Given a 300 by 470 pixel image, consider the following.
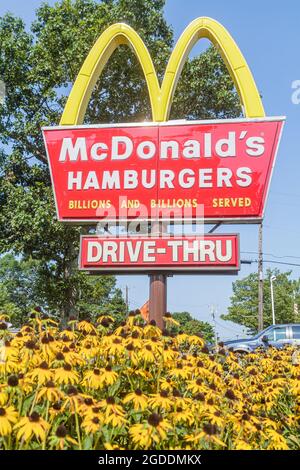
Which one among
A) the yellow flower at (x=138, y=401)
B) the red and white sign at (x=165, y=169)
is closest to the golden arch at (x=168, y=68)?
the red and white sign at (x=165, y=169)

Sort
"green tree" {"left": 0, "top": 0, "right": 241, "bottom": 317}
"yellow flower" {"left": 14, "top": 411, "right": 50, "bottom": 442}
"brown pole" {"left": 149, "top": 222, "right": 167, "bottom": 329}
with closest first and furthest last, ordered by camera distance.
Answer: "yellow flower" {"left": 14, "top": 411, "right": 50, "bottom": 442} < "brown pole" {"left": 149, "top": 222, "right": 167, "bottom": 329} < "green tree" {"left": 0, "top": 0, "right": 241, "bottom": 317}

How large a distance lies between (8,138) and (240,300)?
48.7m

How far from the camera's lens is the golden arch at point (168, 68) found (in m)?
8.02

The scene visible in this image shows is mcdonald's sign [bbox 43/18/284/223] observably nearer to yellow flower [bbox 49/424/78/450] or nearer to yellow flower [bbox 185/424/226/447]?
yellow flower [bbox 185/424/226/447]

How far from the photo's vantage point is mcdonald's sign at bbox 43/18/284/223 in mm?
7633

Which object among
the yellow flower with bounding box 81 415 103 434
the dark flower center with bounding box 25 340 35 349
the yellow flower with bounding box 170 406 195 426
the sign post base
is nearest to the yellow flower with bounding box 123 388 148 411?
the yellow flower with bounding box 170 406 195 426

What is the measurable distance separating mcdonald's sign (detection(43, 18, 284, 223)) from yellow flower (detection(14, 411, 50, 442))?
504 centimetres

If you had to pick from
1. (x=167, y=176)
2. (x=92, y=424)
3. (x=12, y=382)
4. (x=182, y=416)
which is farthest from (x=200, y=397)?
(x=167, y=176)

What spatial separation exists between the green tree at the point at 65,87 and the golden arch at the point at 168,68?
8750 millimetres

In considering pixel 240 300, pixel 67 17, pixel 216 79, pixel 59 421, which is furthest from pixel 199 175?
pixel 240 300

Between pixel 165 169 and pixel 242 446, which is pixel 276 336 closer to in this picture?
pixel 165 169

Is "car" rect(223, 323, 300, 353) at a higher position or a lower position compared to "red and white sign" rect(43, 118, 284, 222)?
lower

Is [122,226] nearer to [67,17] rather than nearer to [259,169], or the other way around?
[259,169]

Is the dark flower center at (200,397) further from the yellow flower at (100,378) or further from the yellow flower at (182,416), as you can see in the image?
the yellow flower at (100,378)
